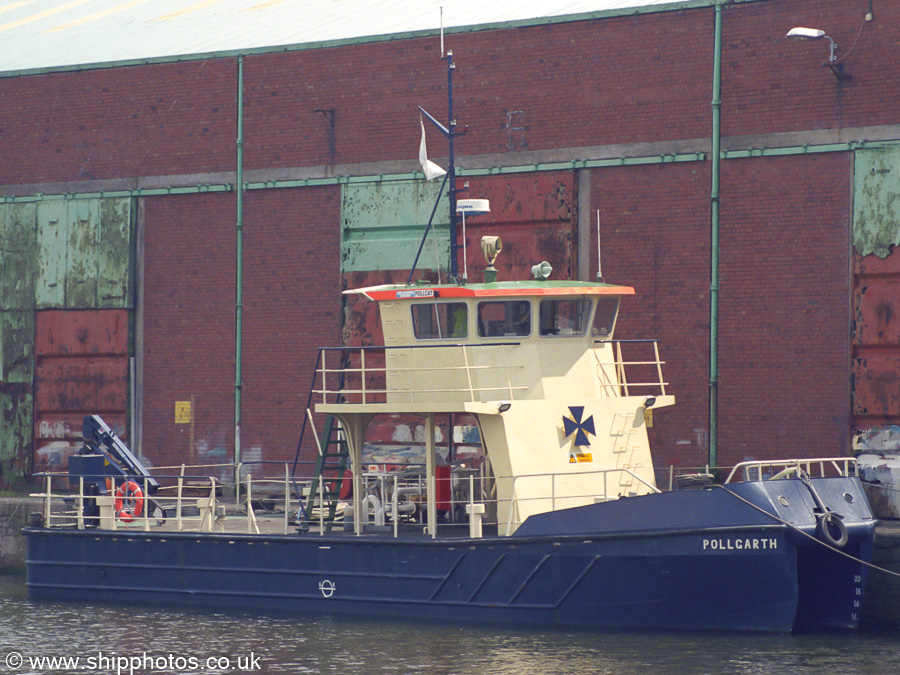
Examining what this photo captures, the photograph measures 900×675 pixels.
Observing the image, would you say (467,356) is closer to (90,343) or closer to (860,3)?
(860,3)

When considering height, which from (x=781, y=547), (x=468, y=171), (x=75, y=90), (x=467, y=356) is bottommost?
(x=781, y=547)

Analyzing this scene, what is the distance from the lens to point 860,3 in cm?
1582

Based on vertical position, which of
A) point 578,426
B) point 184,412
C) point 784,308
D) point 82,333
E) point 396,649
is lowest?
point 396,649

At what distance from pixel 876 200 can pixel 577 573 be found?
674 cm

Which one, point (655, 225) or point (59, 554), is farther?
point (655, 225)

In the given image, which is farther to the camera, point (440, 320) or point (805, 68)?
point (805, 68)

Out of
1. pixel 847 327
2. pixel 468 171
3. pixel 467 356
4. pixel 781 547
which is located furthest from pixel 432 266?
pixel 781 547

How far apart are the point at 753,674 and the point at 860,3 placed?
9125 mm

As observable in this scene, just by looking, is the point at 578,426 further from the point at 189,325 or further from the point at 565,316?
the point at 189,325

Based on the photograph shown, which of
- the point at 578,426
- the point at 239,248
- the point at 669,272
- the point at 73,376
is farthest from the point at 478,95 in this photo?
the point at 73,376

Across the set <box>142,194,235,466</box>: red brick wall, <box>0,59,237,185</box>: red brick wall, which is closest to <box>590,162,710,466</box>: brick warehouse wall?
<box>142,194,235,466</box>: red brick wall

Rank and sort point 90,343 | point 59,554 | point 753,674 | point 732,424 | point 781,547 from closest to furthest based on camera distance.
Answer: point 753,674
point 781,547
point 59,554
point 732,424
point 90,343

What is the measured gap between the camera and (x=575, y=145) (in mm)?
17469

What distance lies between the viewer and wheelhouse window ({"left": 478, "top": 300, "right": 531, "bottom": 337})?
13.6 m
